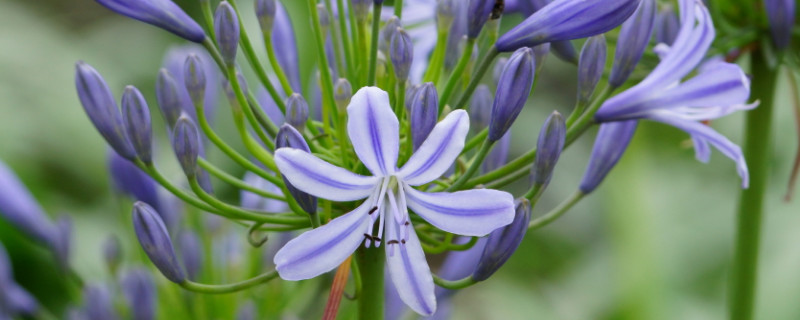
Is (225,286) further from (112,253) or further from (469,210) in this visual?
(112,253)

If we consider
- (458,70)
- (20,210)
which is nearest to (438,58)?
(458,70)

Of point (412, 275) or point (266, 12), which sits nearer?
point (412, 275)

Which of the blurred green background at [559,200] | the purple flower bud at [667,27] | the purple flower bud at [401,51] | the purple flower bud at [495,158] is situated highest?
the purple flower bud at [401,51]

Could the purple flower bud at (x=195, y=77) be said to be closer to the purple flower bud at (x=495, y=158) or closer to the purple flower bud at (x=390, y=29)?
the purple flower bud at (x=390, y=29)

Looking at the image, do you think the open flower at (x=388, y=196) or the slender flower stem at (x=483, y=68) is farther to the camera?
the slender flower stem at (x=483, y=68)

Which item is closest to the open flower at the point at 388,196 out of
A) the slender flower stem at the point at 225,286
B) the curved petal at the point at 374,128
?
the curved petal at the point at 374,128

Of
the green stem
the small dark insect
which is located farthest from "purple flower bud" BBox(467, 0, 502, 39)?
the green stem

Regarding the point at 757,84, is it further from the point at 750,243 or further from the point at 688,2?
the point at 688,2
